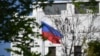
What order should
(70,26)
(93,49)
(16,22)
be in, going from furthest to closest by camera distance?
(70,26)
(93,49)
(16,22)

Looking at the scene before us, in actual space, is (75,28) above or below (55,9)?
below

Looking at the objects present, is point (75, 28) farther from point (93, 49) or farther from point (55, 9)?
point (93, 49)

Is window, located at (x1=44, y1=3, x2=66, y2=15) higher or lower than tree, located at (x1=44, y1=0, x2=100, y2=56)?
higher

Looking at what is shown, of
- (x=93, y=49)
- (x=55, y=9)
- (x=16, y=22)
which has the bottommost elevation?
(x=93, y=49)

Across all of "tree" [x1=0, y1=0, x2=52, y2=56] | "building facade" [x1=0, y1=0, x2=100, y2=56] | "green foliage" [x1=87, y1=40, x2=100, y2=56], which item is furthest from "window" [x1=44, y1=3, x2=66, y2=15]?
"tree" [x1=0, y1=0, x2=52, y2=56]

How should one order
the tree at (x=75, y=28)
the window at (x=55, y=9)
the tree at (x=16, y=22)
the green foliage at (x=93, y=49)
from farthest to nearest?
the window at (x=55, y=9) < the tree at (x=75, y=28) < the green foliage at (x=93, y=49) < the tree at (x=16, y=22)

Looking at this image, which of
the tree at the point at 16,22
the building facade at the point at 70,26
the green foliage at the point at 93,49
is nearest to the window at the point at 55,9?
the building facade at the point at 70,26

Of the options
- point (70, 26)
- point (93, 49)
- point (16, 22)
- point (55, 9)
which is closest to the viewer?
point (16, 22)

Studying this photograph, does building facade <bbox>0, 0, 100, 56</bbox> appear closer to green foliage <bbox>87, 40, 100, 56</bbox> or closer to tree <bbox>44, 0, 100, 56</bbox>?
tree <bbox>44, 0, 100, 56</bbox>

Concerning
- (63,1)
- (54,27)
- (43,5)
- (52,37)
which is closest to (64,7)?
(63,1)

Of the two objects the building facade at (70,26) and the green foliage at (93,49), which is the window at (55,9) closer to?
the building facade at (70,26)

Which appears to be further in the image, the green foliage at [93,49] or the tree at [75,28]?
the tree at [75,28]

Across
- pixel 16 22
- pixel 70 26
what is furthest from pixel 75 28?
pixel 16 22

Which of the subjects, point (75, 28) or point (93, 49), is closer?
point (93, 49)
